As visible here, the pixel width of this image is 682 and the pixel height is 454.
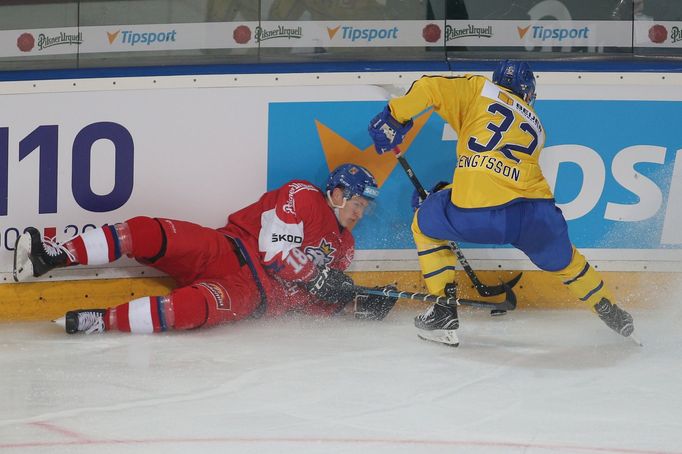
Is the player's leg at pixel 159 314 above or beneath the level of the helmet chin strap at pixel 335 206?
beneath

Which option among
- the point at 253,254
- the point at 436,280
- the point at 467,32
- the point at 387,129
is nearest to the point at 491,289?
the point at 436,280

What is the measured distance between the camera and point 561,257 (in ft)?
11.6

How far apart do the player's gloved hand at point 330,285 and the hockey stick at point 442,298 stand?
55mm

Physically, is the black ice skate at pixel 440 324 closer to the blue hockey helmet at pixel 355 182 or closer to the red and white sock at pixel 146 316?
the blue hockey helmet at pixel 355 182

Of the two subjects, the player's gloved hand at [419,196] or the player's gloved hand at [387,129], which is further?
the player's gloved hand at [419,196]

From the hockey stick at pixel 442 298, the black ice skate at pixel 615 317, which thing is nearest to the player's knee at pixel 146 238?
the hockey stick at pixel 442 298

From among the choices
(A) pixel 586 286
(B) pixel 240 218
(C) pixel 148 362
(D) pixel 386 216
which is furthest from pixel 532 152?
(C) pixel 148 362

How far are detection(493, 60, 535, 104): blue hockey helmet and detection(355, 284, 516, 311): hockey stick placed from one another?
82 centimetres

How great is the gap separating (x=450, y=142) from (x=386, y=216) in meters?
0.44

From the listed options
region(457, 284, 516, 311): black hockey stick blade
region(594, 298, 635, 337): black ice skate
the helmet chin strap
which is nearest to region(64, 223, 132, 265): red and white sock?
the helmet chin strap

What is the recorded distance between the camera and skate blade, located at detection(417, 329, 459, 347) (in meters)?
3.54

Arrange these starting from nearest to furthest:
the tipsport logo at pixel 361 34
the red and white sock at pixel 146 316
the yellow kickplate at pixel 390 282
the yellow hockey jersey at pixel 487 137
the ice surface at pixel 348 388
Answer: the ice surface at pixel 348 388
the yellow hockey jersey at pixel 487 137
the red and white sock at pixel 146 316
the yellow kickplate at pixel 390 282
the tipsport logo at pixel 361 34

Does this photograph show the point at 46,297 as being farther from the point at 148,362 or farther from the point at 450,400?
the point at 450,400

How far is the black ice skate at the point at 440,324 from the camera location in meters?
3.55
